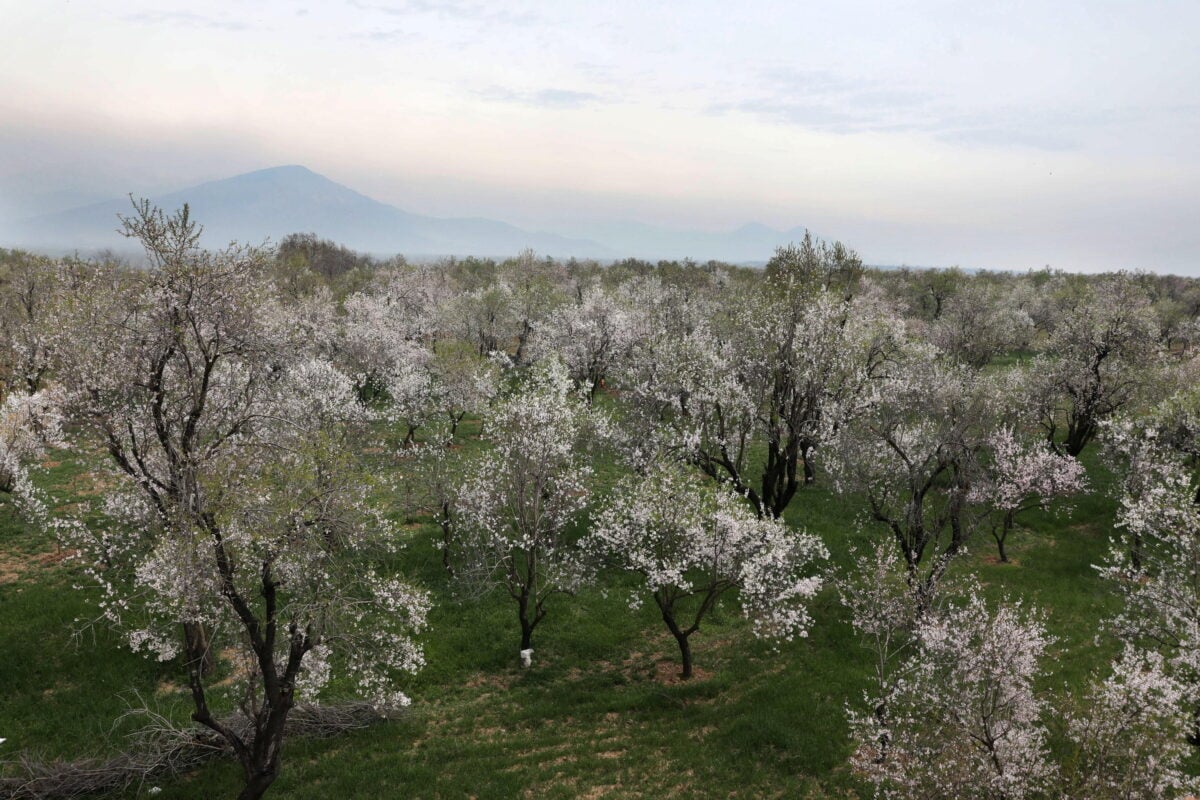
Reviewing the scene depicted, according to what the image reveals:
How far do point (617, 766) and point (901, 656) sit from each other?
42.8 feet

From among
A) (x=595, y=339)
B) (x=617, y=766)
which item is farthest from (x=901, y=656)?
(x=595, y=339)

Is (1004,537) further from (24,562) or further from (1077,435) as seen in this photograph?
(24,562)

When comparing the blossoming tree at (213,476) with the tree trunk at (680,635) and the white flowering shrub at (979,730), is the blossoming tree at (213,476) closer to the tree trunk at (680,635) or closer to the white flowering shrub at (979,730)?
the tree trunk at (680,635)

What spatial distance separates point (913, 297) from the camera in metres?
103

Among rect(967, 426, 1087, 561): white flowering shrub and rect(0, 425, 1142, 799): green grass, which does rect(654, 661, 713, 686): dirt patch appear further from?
rect(967, 426, 1087, 561): white flowering shrub

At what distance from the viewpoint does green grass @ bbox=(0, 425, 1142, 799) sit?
62.1ft

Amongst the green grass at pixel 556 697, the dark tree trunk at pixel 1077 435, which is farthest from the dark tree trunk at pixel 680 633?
the dark tree trunk at pixel 1077 435

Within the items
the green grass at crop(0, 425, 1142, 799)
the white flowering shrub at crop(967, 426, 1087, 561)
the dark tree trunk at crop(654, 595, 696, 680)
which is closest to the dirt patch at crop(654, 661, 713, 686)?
the green grass at crop(0, 425, 1142, 799)

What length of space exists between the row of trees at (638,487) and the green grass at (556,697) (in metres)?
1.35

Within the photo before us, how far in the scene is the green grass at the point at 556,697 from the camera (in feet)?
62.1

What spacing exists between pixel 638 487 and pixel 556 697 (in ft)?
29.1

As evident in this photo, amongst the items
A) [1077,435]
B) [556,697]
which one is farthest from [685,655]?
[1077,435]

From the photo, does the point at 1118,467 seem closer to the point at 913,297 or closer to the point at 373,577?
the point at 373,577

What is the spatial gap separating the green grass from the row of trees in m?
1.35
